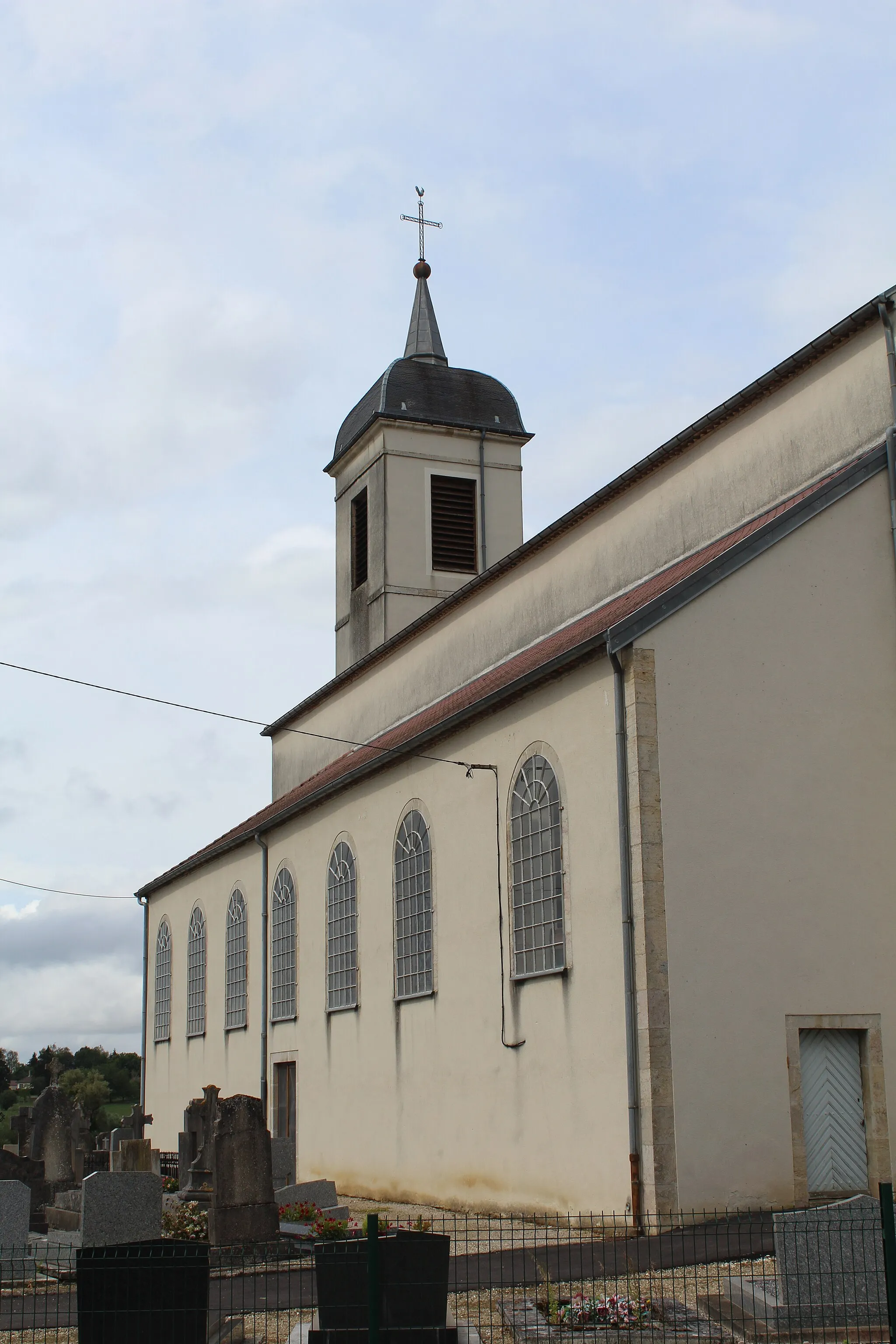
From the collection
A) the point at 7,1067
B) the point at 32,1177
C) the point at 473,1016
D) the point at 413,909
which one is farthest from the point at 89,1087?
the point at 473,1016

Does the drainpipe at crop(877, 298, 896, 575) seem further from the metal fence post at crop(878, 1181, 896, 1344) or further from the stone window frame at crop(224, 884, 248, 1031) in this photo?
the stone window frame at crop(224, 884, 248, 1031)

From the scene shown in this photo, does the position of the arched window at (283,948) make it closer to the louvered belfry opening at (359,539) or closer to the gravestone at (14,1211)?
the louvered belfry opening at (359,539)

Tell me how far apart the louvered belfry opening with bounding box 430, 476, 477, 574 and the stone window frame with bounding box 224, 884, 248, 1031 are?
775cm

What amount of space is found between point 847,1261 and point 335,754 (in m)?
21.4

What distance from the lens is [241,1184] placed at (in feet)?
47.0

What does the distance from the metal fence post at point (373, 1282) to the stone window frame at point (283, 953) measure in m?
16.7

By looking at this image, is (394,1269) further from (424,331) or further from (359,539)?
(424,331)

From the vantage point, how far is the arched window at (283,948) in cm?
2538

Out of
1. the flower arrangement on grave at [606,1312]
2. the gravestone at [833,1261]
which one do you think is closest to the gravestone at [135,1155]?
the flower arrangement on grave at [606,1312]

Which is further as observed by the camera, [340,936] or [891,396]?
[340,936]

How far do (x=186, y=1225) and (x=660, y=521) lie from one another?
409 inches

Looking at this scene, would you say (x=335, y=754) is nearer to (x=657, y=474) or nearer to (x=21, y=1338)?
(x=657, y=474)

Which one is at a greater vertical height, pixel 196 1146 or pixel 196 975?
pixel 196 975

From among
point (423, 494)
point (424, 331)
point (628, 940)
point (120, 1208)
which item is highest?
point (424, 331)
